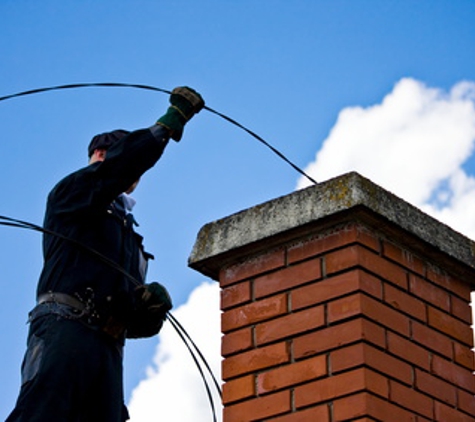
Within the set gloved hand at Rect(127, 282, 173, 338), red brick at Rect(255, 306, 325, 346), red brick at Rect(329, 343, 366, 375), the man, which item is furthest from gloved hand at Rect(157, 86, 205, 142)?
red brick at Rect(329, 343, 366, 375)

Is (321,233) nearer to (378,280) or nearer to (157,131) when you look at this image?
(378,280)

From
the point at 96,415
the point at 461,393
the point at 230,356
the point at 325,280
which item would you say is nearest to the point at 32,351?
the point at 96,415

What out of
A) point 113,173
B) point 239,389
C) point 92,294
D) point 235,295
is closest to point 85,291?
point 92,294

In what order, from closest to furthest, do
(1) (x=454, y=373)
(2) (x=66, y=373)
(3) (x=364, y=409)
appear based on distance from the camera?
1. (3) (x=364, y=409)
2. (1) (x=454, y=373)
3. (2) (x=66, y=373)

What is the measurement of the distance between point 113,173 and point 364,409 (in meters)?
1.39

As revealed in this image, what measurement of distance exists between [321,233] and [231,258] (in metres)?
0.38

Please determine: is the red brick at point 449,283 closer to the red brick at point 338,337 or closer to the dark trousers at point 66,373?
the red brick at point 338,337

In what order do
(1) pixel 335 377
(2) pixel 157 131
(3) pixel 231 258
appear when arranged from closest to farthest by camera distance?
(1) pixel 335 377 → (3) pixel 231 258 → (2) pixel 157 131

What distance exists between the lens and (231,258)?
343 cm

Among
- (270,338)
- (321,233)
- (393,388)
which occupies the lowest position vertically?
(393,388)

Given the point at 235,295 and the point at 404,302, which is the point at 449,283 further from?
the point at 235,295

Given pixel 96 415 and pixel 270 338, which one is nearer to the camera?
pixel 270 338

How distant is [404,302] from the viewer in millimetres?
3197

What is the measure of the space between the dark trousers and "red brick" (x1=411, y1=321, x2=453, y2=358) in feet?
3.81
